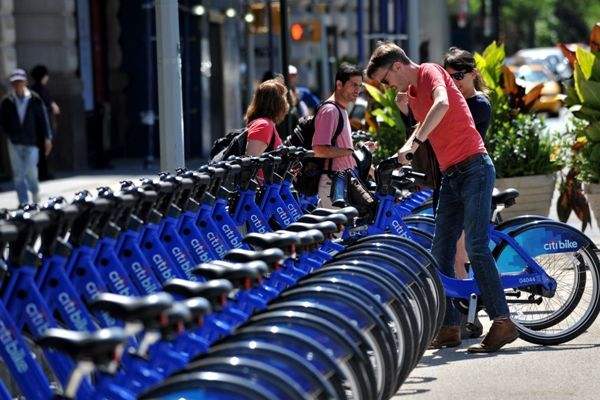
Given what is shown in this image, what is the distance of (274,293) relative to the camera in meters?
6.57

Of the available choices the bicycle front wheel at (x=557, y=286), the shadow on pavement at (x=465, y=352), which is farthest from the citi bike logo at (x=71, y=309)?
the bicycle front wheel at (x=557, y=286)

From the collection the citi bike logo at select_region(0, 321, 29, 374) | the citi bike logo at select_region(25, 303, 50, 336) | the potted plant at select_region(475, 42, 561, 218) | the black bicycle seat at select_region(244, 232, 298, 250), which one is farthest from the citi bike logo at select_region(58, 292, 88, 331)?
the potted plant at select_region(475, 42, 561, 218)

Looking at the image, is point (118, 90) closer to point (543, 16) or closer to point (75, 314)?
point (75, 314)

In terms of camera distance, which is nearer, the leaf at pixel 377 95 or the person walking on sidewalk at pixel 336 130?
the person walking on sidewalk at pixel 336 130

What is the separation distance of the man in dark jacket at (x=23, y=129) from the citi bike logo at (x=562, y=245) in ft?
37.5

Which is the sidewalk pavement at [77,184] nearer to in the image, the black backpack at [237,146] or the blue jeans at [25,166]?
the blue jeans at [25,166]

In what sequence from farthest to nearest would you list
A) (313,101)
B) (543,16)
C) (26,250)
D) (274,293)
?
1. (543,16)
2. (313,101)
3. (274,293)
4. (26,250)

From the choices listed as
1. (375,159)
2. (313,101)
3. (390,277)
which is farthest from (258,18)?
(390,277)

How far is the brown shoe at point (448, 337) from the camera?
9664 mm

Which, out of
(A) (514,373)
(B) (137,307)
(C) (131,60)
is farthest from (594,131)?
(C) (131,60)

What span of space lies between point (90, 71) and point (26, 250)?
2528cm

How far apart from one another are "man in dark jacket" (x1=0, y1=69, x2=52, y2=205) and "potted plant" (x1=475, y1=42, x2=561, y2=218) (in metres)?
6.81

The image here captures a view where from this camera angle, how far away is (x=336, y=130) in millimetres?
10984

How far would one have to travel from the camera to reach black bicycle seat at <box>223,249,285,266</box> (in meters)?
6.09
